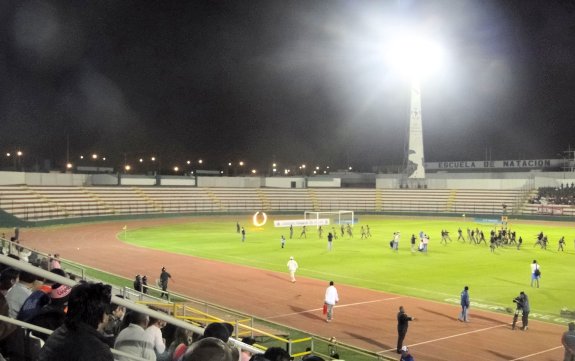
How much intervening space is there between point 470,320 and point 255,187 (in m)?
76.8

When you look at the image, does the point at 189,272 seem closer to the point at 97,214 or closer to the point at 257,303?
the point at 257,303

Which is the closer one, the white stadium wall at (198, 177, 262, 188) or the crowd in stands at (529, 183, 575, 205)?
the crowd in stands at (529, 183, 575, 205)

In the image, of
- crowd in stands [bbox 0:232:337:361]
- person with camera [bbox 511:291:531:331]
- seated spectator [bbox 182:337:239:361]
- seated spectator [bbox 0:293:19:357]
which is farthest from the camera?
person with camera [bbox 511:291:531:331]

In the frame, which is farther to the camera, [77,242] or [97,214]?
[97,214]

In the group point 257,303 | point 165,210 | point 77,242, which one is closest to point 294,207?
point 165,210

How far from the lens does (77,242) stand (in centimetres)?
4722

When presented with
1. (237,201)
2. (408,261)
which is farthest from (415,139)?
(408,261)

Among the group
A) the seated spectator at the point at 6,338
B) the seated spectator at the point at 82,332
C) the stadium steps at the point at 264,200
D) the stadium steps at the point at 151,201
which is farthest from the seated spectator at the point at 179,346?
the stadium steps at the point at 264,200

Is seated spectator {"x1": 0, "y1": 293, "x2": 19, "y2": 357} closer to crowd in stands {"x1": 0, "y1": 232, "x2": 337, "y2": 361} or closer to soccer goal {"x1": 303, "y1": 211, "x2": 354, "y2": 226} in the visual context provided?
crowd in stands {"x1": 0, "y1": 232, "x2": 337, "y2": 361}

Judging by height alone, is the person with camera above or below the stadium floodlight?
below

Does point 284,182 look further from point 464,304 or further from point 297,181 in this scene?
point 464,304

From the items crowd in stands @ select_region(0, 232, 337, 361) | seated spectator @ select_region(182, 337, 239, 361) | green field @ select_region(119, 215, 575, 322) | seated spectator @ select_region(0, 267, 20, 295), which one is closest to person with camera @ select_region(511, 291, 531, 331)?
green field @ select_region(119, 215, 575, 322)

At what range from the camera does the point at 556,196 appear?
8356 cm

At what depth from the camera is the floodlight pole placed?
3612 inches
